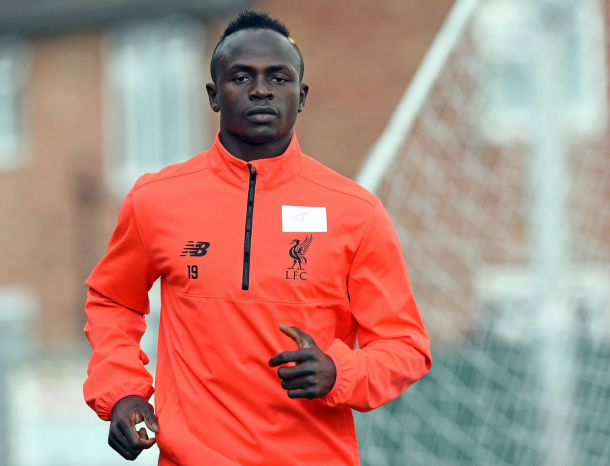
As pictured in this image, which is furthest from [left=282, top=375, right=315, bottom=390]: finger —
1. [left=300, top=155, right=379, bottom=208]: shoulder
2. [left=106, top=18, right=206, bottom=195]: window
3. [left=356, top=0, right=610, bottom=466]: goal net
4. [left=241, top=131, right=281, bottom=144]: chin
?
[left=106, top=18, right=206, bottom=195]: window

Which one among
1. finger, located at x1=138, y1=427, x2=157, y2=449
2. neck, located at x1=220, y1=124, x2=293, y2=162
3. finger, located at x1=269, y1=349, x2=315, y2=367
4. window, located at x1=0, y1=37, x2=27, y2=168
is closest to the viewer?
finger, located at x1=269, y1=349, x2=315, y2=367

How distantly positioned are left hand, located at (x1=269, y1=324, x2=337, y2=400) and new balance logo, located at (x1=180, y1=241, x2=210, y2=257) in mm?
318

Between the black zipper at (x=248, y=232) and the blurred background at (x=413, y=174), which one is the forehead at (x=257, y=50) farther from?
the blurred background at (x=413, y=174)

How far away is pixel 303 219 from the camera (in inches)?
88.0

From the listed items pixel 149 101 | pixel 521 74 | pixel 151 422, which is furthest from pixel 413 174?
pixel 151 422

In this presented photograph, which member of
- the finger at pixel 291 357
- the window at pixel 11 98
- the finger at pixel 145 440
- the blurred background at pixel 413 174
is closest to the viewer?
the finger at pixel 291 357

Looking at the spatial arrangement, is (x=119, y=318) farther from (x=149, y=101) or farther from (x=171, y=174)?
(x=149, y=101)

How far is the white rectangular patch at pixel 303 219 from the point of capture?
2.22 m

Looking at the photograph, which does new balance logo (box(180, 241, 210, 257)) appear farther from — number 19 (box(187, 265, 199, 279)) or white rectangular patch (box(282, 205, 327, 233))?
white rectangular patch (box(282, 205, 327, 233))

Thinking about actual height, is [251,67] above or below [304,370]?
above

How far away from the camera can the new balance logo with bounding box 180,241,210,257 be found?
221 cm

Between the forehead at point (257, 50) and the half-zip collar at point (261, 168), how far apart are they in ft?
0.66

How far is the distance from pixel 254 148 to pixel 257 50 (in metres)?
0.23

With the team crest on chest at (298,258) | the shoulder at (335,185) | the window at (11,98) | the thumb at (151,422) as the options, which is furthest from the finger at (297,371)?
the window at (11,98)
